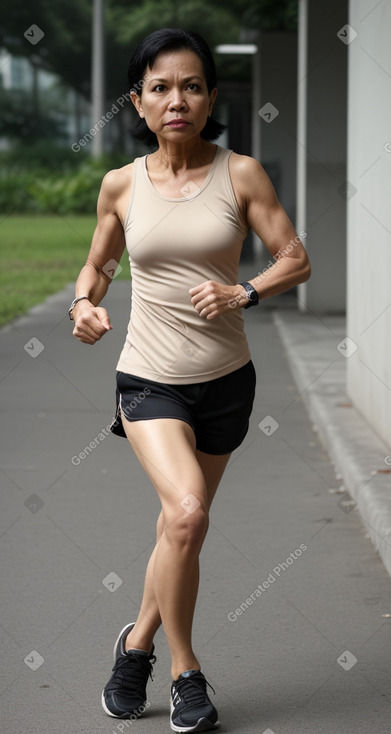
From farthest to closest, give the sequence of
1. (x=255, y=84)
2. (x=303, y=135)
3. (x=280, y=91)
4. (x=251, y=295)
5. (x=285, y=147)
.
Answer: (x=255, y=84)
(x=280, y=91)
(x=285, y=147)
(x=303, y=135)
(x=251, y=295)

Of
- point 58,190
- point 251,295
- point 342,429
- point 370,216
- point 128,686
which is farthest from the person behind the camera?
point 58,190

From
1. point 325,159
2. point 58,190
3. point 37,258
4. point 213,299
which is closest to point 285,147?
point 37,258

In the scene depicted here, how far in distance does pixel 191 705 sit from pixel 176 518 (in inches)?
24.4

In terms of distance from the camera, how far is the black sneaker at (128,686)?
4.07 metres

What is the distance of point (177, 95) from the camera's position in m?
3.83

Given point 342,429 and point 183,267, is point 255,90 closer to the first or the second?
point 342,429

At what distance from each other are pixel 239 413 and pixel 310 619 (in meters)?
1.36

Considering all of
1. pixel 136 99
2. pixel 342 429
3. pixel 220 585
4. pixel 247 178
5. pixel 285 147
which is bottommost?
pixel 285 147

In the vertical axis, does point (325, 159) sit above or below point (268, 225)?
below

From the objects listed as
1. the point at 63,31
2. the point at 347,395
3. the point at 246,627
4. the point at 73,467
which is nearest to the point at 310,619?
the point at 246,627

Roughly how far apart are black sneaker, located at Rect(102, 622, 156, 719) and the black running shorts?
73 cm

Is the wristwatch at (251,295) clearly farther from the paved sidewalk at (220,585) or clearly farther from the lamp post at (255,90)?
the lamp post at (255,90)

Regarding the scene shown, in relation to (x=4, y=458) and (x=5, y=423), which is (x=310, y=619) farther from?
(x=5, y=423)

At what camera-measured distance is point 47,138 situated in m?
74.8
